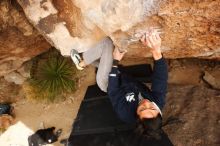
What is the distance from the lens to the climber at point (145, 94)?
220 inches

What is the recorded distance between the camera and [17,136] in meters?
8.37

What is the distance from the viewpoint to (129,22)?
578 cm

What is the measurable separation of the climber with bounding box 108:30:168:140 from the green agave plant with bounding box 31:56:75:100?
2210mm

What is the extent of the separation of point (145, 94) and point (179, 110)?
133cm

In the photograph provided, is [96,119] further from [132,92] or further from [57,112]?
[132,92]

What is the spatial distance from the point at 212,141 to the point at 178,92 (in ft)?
4.34

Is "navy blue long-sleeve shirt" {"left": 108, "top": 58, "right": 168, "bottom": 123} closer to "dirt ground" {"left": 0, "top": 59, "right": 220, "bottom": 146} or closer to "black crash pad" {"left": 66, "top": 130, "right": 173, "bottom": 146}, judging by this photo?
"black crash pad" {"left": 66, "top": 130, "right": 173, "bottom": 146}

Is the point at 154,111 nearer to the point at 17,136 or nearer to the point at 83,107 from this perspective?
Answer: the point at 83,107

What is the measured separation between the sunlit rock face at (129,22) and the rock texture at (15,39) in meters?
0.47

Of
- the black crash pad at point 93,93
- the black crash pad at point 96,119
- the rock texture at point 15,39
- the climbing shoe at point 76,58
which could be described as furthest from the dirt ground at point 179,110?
the climbing shoe at point 76,58

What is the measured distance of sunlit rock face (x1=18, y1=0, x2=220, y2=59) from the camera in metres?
5.56

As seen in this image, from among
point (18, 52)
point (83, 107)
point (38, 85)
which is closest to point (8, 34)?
point (18, 52)

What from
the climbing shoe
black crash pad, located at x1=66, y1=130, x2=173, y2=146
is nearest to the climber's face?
black crash pad, located at x1=66, y1=130, x2=173, y2=146

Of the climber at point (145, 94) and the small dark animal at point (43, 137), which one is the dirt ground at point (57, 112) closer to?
the small dark animal at point (43, 137)
